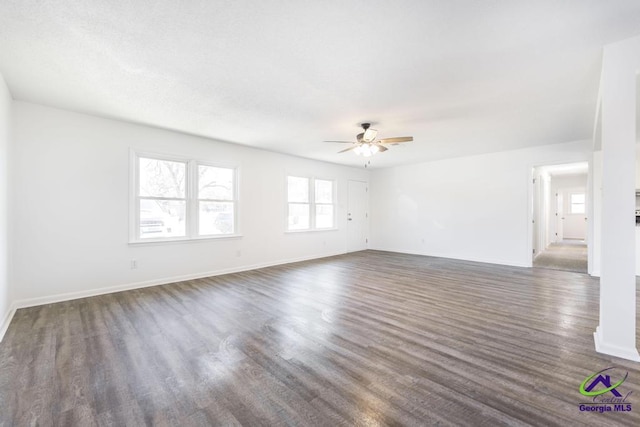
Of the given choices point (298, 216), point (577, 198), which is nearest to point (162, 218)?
point (298, 216)

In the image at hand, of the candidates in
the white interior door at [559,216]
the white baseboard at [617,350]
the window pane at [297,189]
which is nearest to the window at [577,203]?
the white interior door at [559,216]

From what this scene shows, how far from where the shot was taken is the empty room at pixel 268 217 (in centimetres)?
184

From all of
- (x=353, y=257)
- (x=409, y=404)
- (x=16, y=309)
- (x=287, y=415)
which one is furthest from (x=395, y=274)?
(x=16, y=309)

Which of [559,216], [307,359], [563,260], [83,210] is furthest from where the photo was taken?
[559,216]

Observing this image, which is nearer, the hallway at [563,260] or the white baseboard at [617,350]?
the white baseboard at [617,350]

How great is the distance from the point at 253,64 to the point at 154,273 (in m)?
3.66

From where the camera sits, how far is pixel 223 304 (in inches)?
140

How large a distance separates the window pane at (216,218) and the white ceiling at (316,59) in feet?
5.22

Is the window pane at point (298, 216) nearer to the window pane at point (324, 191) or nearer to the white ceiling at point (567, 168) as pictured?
the window pane at point (324, 191)

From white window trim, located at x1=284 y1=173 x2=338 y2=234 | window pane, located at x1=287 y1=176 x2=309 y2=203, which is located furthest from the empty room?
window pane, located at x1=287 y1=176 x2=309 y2=203

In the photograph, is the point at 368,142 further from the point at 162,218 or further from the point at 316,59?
the point at 162,218

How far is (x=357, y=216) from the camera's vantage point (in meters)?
8.37

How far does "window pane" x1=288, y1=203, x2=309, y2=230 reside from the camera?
21.6 ft

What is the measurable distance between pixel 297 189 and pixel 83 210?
4.03 m
